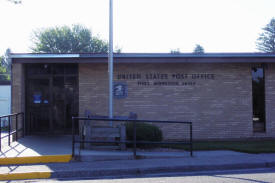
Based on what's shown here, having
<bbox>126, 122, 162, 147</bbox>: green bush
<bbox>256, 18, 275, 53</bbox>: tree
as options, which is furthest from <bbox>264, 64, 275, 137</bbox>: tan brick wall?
<bbox>256, 18, 275, 53</bbox>: tree

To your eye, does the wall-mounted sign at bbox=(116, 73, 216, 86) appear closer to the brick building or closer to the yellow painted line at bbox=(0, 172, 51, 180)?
the brick building

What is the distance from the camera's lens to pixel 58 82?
13.8m

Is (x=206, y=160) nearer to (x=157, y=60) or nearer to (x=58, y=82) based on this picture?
(x=157, y=60)

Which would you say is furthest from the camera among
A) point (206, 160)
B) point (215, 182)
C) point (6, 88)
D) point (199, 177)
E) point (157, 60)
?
point (6, 88)

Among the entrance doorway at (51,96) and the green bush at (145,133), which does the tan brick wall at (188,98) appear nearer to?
the entrance doorway at (51,96)

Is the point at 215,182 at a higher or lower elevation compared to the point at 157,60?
lower

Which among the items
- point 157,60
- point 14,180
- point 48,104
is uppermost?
point 157,60

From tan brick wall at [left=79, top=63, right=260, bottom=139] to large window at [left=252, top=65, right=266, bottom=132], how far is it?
33 cm

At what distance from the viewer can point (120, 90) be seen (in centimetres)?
1343

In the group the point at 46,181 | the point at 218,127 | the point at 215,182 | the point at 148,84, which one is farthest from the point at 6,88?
the point at 215,182

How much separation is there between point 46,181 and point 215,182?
3854 millimetres

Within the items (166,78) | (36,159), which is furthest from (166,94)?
(36,159)

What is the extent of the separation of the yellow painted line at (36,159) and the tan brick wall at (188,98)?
4384mm

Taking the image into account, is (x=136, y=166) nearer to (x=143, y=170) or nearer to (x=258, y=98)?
(x=143, y=170)
